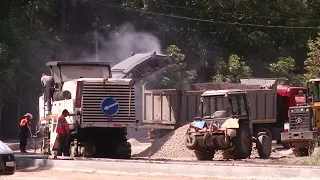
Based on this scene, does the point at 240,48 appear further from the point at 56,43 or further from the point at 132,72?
the point at 132,72

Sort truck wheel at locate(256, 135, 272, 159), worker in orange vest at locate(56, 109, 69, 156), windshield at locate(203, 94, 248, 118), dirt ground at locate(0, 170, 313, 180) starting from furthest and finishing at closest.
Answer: truck wheel at locate(256, 135, 272, 159), windshield at locate(203, 94, 248, 118), worker in orange vest at locate(56, 109, 69, 156), dirt ground at locate(0, 170, 313, 180)

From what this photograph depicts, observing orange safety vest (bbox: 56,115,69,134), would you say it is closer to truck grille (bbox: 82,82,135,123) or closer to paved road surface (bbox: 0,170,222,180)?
truck grille (bbox: 82,82,135,123)

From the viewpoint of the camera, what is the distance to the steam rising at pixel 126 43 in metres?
57.0

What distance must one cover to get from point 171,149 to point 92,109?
5.36 m

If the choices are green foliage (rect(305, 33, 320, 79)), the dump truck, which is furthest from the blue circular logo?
green foliage (rect(305, 33, 320, 79))

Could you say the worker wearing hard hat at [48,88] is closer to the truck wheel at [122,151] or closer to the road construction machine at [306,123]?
the truck wheel at [122,151]

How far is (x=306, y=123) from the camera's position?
29.1 metres

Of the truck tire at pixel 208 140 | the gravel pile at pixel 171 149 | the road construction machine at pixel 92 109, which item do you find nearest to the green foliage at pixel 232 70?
the gravel pile at pixel 171 149

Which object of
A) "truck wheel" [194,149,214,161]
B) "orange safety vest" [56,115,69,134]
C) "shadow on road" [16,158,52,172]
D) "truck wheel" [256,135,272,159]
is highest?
"orange safety vest" [56,115,69,134]

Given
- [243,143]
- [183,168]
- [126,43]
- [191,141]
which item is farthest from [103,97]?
[126,43]

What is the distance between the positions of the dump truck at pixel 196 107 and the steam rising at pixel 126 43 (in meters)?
18.9

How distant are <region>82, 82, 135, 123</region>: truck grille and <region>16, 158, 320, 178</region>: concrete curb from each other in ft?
9.25

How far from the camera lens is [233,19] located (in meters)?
59.9

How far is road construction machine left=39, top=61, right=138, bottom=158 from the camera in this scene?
1077 inches
